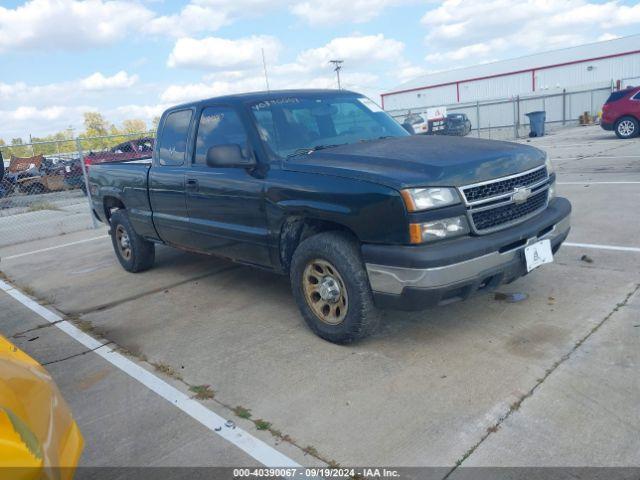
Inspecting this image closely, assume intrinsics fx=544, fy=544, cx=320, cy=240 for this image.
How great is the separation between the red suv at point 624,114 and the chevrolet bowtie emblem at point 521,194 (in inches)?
594

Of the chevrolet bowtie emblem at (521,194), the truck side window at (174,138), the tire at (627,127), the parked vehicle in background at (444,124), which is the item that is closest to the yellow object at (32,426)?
the chevrolet bowtie emblem at (521,194)

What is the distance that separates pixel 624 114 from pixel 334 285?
16043mm

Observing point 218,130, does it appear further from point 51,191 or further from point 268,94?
point 51,191

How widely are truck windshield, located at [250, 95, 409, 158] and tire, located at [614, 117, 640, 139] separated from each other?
1429 cm

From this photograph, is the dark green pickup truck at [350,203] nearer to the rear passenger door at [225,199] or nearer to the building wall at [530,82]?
the rear passenger door at [225,199]

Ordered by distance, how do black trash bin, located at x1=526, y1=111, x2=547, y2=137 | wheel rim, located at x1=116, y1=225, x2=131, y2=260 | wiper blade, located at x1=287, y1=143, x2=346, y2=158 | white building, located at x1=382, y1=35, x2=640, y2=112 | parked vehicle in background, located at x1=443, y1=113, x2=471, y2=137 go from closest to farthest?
wiper blade, located at x1=287, y1=143, x2=346, y2=158 < wheel rim, located at x1=116, y1=225, x2=131, y2=260 < black trash bin, located at x1=526, y1=111, x2=547, y2=137 < parked vehicle in background, located at x1=443, y1=113, x2=471, y2=137 < white building, located at x1=382, y1=35, x2=640, y2=112

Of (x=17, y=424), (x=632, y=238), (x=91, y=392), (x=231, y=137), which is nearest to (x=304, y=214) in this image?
(x=231, y=137)

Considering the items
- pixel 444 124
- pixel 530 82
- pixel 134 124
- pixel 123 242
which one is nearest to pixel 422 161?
pixel 123 242

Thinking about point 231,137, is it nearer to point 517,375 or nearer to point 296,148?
point 296,148

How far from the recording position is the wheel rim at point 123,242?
659 centimetres

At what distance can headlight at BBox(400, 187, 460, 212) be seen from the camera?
325 centimetres

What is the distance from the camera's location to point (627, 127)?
16375 mm

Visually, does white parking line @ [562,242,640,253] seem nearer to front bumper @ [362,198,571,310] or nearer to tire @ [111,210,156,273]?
front bumper @ [362,198,571,310]

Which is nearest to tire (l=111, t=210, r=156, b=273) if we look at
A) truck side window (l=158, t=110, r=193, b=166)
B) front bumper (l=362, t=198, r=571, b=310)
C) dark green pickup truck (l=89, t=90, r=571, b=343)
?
dark green pickup truck (l=89, t=90, r=571, b=343)
